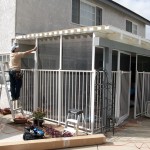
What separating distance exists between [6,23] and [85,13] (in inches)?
200

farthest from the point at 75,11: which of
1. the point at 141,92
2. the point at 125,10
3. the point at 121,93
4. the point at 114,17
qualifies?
the point at 121,93

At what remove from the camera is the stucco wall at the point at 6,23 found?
35.8ft

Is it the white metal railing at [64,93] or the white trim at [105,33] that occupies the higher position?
the white trim at [105,33]

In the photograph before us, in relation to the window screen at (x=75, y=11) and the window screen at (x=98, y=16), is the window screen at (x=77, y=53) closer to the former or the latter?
the window screen at (x=75, y=11)

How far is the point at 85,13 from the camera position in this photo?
48.8 feet

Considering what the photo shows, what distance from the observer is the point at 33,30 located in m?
11.4

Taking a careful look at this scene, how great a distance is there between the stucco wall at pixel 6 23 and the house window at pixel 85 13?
3817mm

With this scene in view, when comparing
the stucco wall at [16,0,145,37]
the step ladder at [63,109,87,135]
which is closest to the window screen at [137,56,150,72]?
the stucco wall at [16,0,145,37]

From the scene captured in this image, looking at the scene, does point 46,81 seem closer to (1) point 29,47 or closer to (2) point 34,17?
(1) point 29,47

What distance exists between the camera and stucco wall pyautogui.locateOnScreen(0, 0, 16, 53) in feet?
35.8

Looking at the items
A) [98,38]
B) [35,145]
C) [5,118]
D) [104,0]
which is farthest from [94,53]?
[104,0]

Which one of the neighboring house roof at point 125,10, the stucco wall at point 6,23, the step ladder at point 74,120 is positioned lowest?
the step ladder at point 74,120

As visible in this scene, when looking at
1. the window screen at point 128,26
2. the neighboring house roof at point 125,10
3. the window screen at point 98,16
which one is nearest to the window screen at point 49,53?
the window screen at point 98,16

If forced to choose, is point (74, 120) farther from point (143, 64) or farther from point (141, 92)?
point (143, 64)
